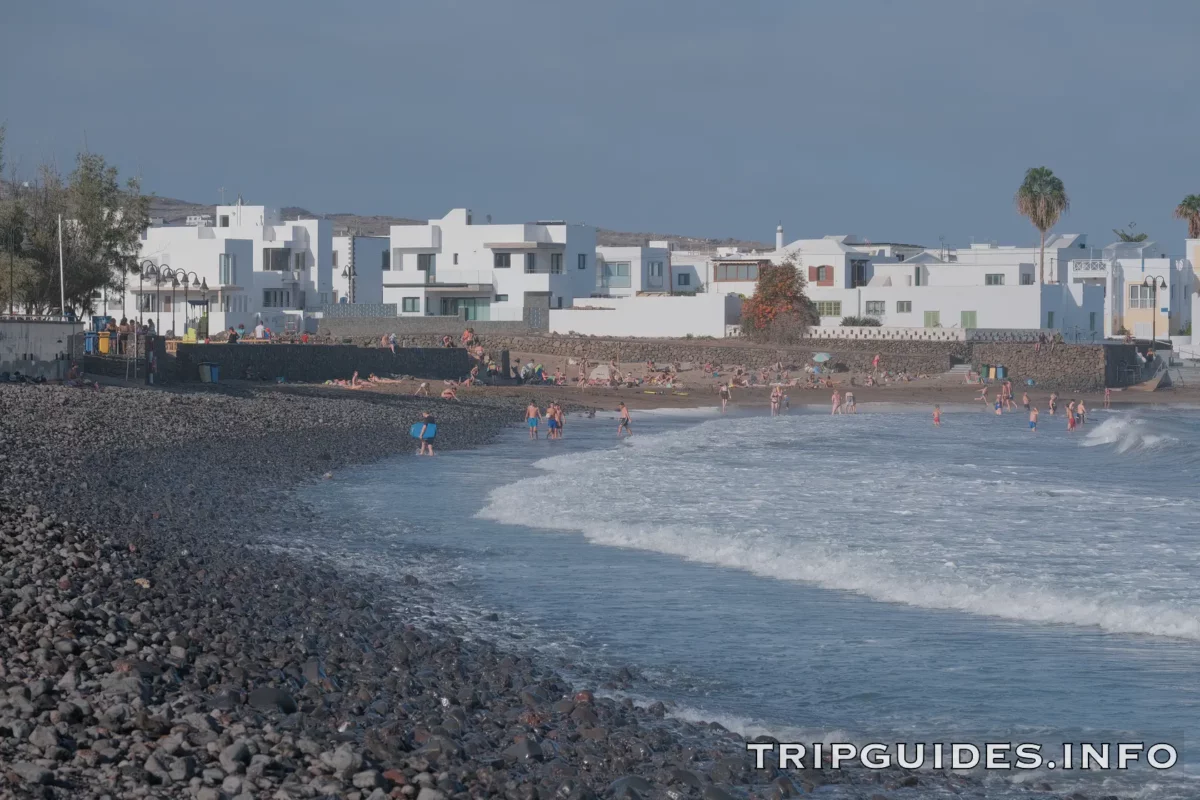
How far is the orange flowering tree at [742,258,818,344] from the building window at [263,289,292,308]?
76.5 ft

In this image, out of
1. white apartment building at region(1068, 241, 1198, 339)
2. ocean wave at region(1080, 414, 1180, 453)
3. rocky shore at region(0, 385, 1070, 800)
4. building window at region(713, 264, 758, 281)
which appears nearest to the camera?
rocky shore at region(0, 385, 1070, 800)

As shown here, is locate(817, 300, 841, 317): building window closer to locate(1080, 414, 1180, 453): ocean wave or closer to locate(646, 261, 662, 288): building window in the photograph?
locate(646, 261, 662, 288): building window

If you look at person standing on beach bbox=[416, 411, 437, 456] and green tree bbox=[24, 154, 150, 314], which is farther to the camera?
green tree bbox=[24, 154, 150, 314]

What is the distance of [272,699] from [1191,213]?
7710 cm

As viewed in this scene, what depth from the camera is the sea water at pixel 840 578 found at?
9430mm

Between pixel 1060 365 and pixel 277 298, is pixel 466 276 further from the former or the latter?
pixel 1060 365

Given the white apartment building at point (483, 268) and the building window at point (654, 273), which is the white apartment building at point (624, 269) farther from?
the white apartment building at point (483, 268)

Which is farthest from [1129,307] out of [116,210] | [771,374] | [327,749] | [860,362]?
[327,749]

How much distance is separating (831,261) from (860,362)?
43.1 feet

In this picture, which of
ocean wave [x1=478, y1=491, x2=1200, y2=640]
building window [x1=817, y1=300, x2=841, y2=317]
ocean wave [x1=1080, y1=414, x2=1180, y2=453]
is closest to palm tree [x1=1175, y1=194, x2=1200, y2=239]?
building window [x1=817, y1=300, x2=841, y2=317]

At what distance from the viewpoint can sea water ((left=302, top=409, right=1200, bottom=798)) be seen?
943 centimetres

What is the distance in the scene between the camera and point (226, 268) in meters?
63.3

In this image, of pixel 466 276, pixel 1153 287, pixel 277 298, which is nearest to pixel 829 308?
pixel 1153 287

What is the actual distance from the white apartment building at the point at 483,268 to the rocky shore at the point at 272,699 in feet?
168
